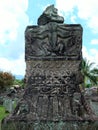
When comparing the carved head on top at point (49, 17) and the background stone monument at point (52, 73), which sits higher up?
the carved head on top at point (49, 17)

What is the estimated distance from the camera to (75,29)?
12.0 m

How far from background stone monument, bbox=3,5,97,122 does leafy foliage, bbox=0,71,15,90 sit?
4572 cm

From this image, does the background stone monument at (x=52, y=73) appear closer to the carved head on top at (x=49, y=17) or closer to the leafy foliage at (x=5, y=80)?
the carved head on top at (x=49, y=17)

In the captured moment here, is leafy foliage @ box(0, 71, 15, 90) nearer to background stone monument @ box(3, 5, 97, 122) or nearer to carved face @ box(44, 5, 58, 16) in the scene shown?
carved face @ box(44, 5, 58, 16)

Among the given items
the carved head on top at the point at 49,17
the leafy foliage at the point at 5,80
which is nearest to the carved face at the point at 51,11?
the carved head on top at the point at 49,17

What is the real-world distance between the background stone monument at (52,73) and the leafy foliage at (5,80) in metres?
45.7

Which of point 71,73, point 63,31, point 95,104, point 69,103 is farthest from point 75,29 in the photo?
point 95,104

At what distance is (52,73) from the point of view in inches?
465

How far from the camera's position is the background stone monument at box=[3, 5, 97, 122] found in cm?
1121

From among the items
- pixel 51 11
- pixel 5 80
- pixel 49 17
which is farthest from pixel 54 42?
pixel 5 80

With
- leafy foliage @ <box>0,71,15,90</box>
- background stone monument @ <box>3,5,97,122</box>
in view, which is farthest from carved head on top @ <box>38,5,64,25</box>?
leafy foliage @ <box>0,71,15,90</box>

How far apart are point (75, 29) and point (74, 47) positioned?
432mm

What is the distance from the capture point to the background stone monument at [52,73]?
1121 centimetres

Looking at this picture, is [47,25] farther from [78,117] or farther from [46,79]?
[78,117]
